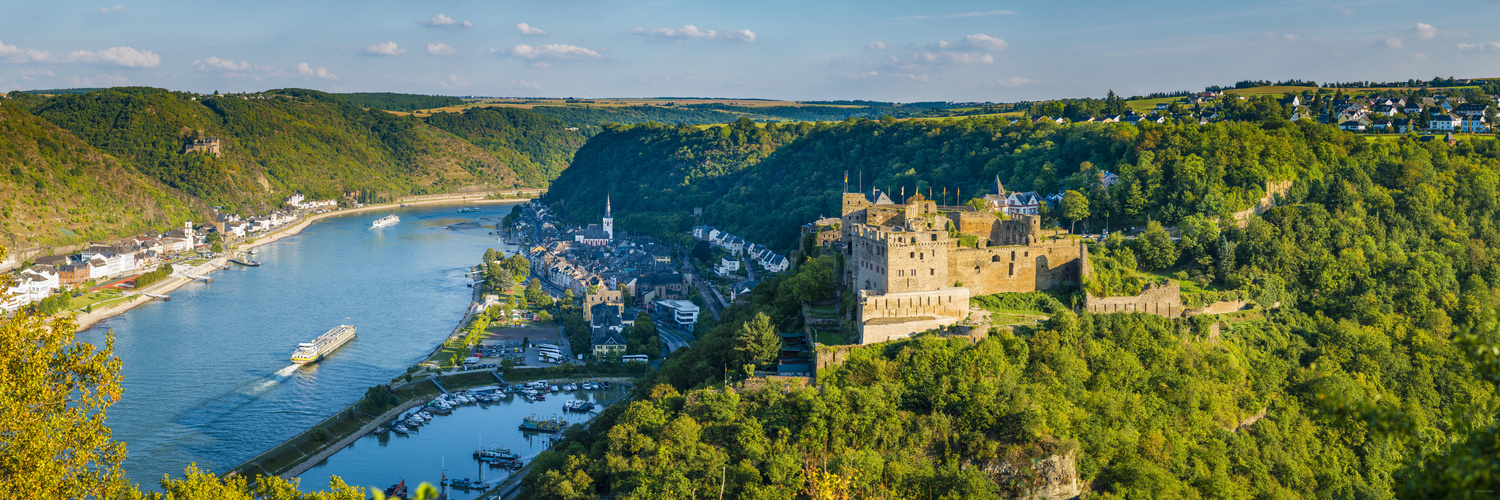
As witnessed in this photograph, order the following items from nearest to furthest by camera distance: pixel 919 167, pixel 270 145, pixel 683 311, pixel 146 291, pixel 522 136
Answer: pixel 683 311 < pixel 919 167 < pixel 146 291 < pixel 270 145 < pixel 522 136

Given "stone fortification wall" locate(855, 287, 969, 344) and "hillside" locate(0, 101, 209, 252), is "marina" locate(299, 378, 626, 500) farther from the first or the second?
"hillside" locate(0, 101, 209, 252)

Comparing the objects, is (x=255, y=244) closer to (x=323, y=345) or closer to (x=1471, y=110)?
(x=323, y=345)

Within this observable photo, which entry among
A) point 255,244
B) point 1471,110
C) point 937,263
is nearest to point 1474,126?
point 1471,110

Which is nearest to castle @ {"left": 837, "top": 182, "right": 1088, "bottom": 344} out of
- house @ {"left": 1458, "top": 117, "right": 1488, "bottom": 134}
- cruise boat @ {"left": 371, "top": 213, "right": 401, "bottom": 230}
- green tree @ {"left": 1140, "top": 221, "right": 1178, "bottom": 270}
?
green tree @ {"left": 1140, "top": 221, "right": 1178, "bottom": 270}

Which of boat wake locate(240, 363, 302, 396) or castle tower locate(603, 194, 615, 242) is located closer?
boat wake locate(240, 363, 302, 396)

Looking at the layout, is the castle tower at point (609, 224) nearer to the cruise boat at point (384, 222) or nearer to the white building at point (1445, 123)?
the cruise boat at point (384, 222)

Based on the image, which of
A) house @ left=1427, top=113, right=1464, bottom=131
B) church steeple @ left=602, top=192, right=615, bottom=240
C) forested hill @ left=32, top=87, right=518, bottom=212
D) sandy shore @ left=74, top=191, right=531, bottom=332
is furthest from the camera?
forested hill @ left=32, top=87, right=518, bottom=212
